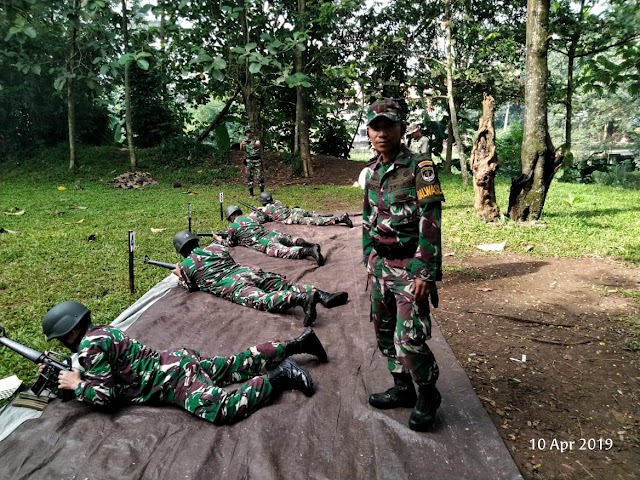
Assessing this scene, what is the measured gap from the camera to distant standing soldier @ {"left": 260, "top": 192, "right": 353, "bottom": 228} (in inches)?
340

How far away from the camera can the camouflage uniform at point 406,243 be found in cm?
249

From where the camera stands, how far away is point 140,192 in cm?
1364

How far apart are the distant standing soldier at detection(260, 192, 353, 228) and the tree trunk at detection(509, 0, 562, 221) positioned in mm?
3295

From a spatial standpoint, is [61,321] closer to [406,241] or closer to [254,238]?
[406,241]

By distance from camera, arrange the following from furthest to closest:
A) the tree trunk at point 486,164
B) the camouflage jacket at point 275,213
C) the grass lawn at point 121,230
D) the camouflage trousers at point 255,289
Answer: the camouflage jacket at point 275,213
the tree trunk at point 486,164
the grass lawn at point 121,230
the camouflage trousers at point 255,289

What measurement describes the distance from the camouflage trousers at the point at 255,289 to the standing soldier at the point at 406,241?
178 centimetres

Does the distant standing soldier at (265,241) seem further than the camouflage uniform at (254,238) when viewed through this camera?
No

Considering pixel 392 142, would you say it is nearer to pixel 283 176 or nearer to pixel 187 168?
pixel 283 176

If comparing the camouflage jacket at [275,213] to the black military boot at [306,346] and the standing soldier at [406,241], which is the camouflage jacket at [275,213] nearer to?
the black military boot at [306,346]

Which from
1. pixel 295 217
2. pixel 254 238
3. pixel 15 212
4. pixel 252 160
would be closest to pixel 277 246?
pixel 254 238

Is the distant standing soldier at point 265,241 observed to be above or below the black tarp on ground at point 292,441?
above

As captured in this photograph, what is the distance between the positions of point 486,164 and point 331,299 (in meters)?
4.90

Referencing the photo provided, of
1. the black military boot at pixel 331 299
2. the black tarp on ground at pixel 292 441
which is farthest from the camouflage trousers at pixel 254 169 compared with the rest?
the black tarp on ground at pixel 292 441

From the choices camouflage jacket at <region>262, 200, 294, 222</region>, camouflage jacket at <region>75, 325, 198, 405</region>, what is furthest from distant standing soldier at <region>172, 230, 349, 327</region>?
camouflage jacket at <region>262, 200, 294, 222</region>
